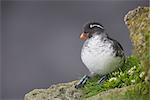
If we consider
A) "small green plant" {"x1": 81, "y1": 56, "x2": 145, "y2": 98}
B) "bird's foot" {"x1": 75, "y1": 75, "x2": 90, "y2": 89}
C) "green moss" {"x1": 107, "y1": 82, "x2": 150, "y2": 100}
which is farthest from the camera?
"bird's foot" {"x1": 75, "y1": 75, "x2": 90, "y2": 89}

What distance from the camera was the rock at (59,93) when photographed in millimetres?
4000

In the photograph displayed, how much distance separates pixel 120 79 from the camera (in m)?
3.89

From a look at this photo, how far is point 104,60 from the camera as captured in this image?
161 inches

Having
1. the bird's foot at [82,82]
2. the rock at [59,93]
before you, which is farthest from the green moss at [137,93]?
the bird's foot at [82,82]

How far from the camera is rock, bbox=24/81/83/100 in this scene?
157 inches

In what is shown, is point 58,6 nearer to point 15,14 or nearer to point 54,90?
point 15,14

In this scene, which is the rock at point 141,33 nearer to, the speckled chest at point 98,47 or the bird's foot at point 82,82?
the speckled chest at point 98,47

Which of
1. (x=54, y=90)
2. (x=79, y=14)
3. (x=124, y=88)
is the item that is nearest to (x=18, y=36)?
(x=79, y=14)

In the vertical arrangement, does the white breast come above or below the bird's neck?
below

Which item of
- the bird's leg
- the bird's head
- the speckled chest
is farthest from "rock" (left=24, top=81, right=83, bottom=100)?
the bird's head

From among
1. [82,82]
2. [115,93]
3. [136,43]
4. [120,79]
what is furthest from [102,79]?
[136,43]

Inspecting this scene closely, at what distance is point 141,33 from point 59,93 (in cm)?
87

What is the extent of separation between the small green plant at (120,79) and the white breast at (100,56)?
2.7 inches

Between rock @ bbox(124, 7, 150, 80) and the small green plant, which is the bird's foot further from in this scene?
rock @ bbox(124, 7, 150, 80)
